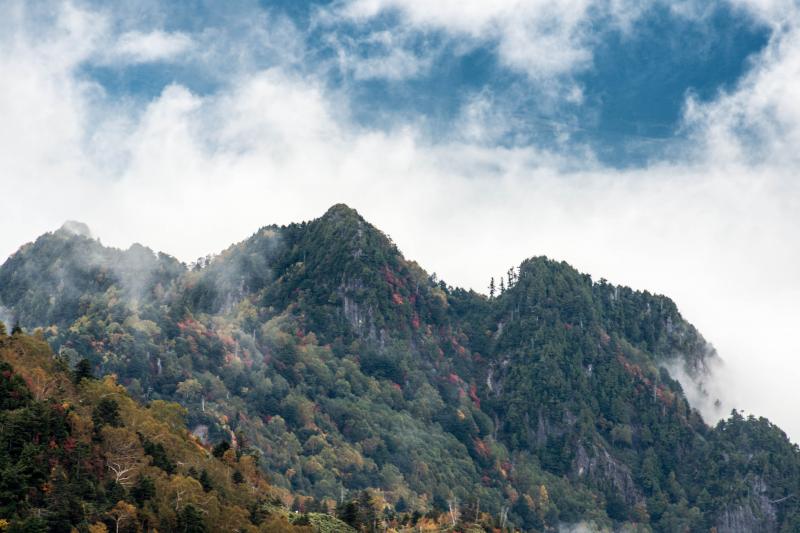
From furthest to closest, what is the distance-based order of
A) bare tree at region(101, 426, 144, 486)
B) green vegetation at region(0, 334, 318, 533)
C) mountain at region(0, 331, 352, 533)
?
1. bare tree at region(101, 426, 144, 486)
2. mountain at region(0, 331, 352, 533)
3. green vegetation at region(0, 334, 318, 533)

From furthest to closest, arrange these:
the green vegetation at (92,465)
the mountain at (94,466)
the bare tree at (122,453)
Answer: the bare tree at (122,453) < the mountain at (94,466) < the green vegetation at (92,465)

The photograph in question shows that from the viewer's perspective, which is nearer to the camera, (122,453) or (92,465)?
(92,465)

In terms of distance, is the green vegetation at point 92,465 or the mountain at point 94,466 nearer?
the green vegetation at point 92,465

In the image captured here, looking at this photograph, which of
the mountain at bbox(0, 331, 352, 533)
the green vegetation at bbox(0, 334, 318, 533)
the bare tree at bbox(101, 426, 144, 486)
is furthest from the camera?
the bare tree at bbox(101, 426, 144, 486)

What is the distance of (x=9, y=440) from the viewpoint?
14312 centimetres

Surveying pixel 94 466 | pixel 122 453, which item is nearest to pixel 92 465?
pixel 94 466

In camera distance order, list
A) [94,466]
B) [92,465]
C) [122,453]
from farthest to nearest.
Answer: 1. [122,453]
2. [94,466]
3. [92,465]

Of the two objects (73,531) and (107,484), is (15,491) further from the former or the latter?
(107,484)

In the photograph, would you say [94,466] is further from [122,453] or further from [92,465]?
[122,453]

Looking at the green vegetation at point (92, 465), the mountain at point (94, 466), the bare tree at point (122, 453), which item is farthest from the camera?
the bare tree at point (122, 453)

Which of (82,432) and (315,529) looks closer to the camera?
(82,432)

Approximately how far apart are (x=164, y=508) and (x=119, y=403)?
26663 millimetres

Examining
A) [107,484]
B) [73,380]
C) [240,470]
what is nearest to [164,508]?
[107,484]

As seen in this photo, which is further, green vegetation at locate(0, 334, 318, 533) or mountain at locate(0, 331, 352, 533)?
mountain at locate(0, 331, 352, 533)
